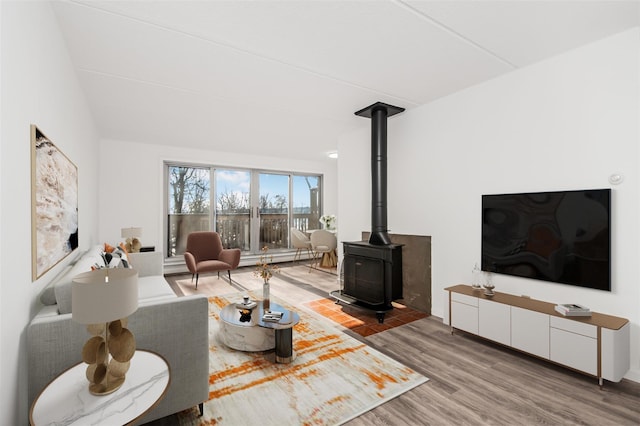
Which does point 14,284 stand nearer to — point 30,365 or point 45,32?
point 30,365

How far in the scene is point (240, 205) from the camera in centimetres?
697

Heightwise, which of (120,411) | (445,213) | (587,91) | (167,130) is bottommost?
(120,411)

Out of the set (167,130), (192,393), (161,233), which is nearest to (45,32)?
(192,393)

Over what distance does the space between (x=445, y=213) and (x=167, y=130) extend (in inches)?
175

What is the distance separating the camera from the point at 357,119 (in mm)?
4363

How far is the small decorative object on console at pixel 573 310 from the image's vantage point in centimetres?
231

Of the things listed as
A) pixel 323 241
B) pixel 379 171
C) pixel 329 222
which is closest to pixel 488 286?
pixel 379 171

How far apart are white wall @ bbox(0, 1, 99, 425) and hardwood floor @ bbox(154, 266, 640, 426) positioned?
5.79ft

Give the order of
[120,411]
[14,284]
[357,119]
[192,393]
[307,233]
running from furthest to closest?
[307,233]
[357,119]
[192,393]
[14,284]
[120,411]

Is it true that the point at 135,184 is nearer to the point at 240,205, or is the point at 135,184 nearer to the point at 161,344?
the point at 240,205

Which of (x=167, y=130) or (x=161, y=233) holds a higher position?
(x=167, y=130)

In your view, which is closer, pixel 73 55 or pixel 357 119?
A: pixel 73 55

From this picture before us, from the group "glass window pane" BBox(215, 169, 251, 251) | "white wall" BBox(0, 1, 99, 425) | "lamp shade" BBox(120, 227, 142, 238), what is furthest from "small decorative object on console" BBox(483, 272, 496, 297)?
"glass window pane" BBox(215, 169, 251, 251)

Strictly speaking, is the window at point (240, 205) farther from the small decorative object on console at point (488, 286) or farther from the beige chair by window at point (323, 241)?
the small decorative object on console at point (488, 286)
